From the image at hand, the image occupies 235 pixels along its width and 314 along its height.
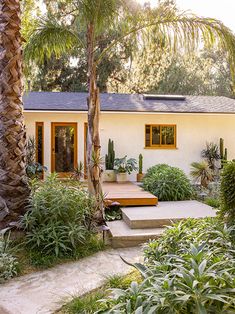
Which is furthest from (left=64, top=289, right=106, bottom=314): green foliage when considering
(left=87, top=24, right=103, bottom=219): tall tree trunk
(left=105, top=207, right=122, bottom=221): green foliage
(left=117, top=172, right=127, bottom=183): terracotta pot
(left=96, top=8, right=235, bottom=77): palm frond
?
(left=117, top=172, right=127, bottom=183): terracotta pot

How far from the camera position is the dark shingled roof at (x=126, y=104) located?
13.0 metres

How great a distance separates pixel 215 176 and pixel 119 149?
4068 mm

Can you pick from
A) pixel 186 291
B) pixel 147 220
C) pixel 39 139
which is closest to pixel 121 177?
pixel 39 139

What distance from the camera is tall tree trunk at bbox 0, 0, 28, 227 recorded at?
5.96 meters

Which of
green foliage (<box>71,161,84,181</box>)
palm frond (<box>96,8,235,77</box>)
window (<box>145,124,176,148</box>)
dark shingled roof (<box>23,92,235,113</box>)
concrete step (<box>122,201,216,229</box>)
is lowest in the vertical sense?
concrete step (<box>122,201,216,229</box>)

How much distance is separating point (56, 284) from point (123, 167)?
8.74m

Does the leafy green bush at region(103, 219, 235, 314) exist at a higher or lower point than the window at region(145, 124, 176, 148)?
lower

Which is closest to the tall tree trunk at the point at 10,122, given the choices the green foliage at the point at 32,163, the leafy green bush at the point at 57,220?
the leafy green bush at the point at 57,220

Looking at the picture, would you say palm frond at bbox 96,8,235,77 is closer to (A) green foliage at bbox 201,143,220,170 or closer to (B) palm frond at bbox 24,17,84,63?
(B) palm frond at bbox 24,17,84,63

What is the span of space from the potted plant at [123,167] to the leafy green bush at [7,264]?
7835 millimetres

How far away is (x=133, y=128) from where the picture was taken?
13914 millimetres

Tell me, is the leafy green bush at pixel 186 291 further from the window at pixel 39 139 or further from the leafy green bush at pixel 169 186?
the window at pixel 39 139

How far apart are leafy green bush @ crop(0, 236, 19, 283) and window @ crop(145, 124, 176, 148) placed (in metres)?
9.54

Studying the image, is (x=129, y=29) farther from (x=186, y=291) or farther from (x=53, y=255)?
(x=186, y=291)
